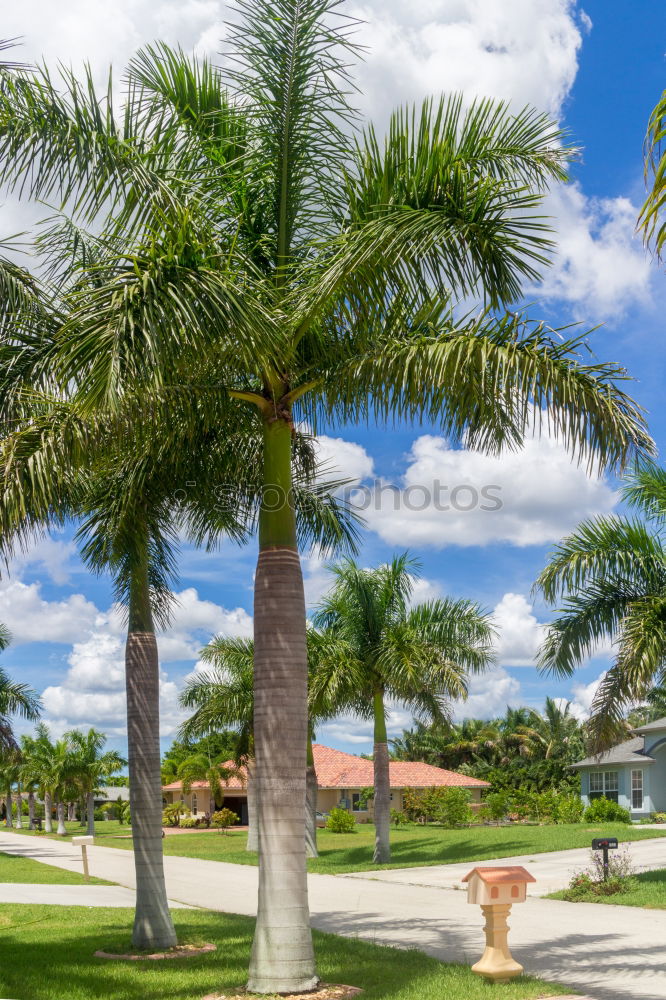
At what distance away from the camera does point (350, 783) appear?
53906 mm

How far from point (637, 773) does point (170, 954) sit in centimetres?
3272

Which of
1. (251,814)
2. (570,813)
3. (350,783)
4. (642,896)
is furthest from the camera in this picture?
(350,783)

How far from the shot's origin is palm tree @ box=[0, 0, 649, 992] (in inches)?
329

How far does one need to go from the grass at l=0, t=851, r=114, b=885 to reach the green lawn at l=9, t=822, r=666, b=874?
4962 millimetres

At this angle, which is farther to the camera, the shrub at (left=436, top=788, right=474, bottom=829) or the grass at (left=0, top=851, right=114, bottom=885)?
the shrub at (left=436, top=788, right=474, bottom=829)

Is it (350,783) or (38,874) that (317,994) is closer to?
(38,874)

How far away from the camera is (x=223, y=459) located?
11398 mm

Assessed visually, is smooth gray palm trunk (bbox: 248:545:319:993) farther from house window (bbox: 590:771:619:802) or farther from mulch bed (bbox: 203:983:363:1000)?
house window (bbox: 590:771:619:802)

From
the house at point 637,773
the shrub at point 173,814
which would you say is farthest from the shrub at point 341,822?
the shrub at point 173,814

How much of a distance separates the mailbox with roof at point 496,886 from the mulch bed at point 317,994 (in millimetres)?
1354

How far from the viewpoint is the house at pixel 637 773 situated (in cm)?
3866

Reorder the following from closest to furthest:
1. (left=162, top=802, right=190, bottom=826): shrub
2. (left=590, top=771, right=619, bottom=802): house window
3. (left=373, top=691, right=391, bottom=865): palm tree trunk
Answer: (left=373, top=691, right=391, bottom=865): palm tree trunk, (left=590, top=771, right=619, bottom=802): house window, (left=162, top=802, right=190, bottom=826): shrub

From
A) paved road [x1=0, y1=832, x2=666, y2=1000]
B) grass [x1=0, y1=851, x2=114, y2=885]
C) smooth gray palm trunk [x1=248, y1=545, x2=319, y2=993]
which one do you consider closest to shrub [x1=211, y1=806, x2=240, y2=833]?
grass [x1=0, y1=851, x2=114, y2=885]

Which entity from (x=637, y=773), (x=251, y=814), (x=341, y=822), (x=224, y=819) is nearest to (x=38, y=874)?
(x=251, y=814)
